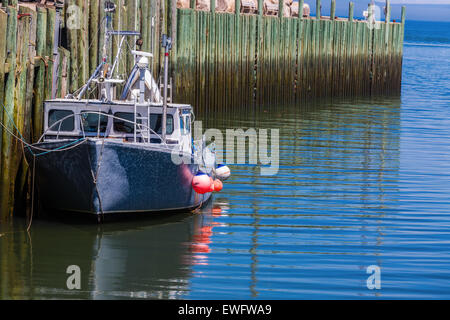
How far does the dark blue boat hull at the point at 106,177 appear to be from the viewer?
14094 mm

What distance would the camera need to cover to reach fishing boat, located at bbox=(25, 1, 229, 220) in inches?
558

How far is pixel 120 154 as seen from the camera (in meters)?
14.2

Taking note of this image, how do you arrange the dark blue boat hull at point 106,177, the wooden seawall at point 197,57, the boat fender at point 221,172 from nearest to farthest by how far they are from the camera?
the dark blue boat hull at point 106,177 < the wooden seawall at point 197,57 < the boat fender at point 221,172

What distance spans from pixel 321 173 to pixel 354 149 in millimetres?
4352

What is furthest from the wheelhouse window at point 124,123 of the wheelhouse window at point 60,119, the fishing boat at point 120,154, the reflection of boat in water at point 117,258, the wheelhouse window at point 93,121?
the reflection of boat in water at point 117,258

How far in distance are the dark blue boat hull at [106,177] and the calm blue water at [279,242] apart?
1.20 ft

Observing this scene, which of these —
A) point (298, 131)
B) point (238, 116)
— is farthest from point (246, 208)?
point (238, 116)

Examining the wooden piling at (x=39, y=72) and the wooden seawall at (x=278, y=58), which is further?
the wooden seawall at (x=278, y=58)

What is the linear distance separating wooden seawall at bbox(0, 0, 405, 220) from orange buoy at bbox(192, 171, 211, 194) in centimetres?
277

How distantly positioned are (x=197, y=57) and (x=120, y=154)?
15.6 m

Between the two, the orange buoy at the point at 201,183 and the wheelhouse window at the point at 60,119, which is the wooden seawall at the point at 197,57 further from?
the orange buoy at the point at 201,183

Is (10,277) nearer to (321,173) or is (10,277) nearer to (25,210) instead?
(25,210)

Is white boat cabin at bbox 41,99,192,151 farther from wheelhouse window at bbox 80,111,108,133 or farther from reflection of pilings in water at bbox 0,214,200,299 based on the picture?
reflection of pilings in water at bbox 0,214,200,299

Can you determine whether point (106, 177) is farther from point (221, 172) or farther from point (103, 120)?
point (221, 172)
